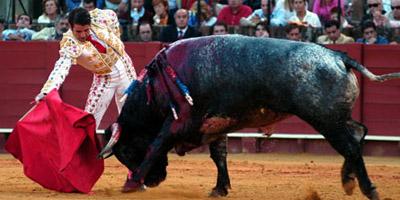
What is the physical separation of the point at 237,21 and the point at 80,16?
4490mm

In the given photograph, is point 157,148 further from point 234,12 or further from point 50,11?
point 50,11

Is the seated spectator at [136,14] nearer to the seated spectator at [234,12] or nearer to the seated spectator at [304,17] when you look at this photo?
the seated spectator at [234,12]

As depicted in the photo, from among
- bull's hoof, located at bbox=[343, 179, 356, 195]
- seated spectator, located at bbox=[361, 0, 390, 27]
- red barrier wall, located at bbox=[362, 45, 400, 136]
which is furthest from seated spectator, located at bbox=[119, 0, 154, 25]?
bull's hoof, located at bbox=[343, 179, 356, 195]

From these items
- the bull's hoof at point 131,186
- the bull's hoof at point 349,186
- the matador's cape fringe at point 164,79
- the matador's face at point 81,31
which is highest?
the matador's face at point 81,31

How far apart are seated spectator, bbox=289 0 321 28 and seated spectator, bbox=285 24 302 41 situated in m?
0.21

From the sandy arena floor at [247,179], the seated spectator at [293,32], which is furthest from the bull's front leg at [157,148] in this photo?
the seated spectator at [293,32]

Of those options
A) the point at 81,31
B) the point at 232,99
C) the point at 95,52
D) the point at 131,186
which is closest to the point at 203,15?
the point at 95,52

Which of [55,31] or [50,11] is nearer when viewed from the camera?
[55,31]

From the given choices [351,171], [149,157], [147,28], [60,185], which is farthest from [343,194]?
[147,28]

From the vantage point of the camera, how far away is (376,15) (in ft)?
40.9

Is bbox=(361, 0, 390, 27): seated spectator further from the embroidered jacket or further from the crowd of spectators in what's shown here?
the embroidered jacket

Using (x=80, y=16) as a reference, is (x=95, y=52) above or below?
below

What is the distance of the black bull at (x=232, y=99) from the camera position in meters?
7.92

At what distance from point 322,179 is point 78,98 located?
3.84 m
